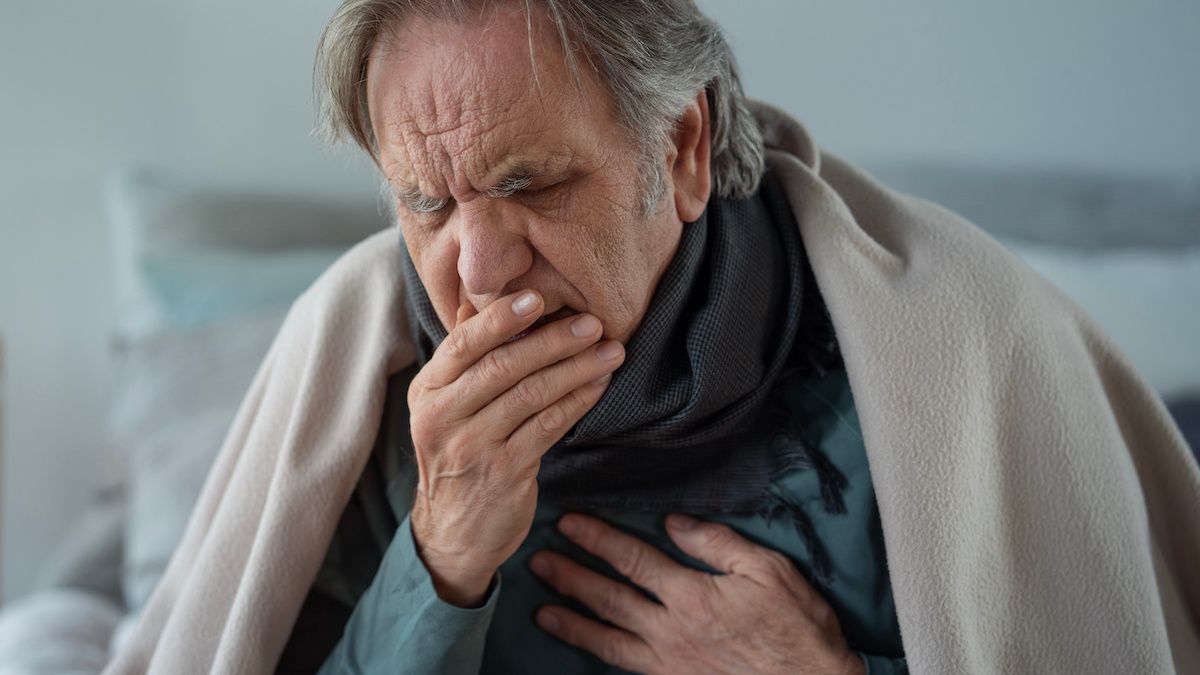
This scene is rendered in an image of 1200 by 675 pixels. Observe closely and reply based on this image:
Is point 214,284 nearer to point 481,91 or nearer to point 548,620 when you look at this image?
point 548,620

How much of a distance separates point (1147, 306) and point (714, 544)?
1210 millimetres

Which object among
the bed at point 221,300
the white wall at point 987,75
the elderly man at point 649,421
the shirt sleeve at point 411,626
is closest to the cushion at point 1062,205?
the bed at point 221,300

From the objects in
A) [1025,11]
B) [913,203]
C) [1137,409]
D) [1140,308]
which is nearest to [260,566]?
[913,203]

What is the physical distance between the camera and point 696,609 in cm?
118

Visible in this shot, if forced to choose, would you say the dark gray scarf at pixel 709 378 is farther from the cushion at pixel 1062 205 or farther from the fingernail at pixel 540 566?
the cushion at pixel 1062 205

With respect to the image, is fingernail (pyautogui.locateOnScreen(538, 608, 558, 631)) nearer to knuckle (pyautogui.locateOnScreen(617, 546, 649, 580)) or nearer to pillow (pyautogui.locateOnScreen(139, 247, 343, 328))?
knuckle (pyautogui.locateOnScreen(617, 546, 649, 580))

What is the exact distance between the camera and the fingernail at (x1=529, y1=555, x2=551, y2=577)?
1.26 meters

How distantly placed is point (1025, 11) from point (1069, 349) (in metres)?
1.47

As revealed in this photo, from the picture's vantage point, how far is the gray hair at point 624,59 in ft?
3.22

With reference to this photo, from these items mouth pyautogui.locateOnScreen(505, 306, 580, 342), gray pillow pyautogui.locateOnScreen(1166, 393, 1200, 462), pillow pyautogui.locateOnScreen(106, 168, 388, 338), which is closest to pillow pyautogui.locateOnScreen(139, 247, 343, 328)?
pillow pyautogui.locateOnScreen(106, 168, 388, 338)

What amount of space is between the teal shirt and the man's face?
30 cm

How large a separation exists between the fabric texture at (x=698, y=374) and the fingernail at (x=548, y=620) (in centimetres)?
13

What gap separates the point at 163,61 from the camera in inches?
94.1

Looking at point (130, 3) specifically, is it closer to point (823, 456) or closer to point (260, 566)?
point (260, 566)
